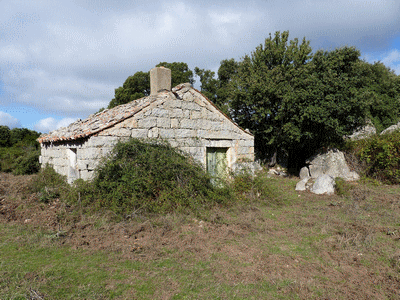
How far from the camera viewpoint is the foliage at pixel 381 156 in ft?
40.1

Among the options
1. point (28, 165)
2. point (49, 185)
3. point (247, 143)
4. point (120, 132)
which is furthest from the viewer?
point (28, 165)

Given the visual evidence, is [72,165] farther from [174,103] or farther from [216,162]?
[216,162]

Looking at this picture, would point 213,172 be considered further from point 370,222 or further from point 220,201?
point 370,222

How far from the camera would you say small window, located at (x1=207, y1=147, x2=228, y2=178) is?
401 inches

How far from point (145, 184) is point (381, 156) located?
11222 millimetres

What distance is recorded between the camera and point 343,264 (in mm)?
4566

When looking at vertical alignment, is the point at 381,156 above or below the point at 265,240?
above

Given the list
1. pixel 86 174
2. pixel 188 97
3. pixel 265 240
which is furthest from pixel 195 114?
pixel 265 240

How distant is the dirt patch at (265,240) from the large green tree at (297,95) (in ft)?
21.7

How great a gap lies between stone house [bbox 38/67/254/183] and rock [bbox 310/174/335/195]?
9.29 feet

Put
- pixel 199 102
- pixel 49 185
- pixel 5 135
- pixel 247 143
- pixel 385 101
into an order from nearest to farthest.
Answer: pixel 49 185, pixel 199 102, pixel 247 143, pixel 5 135, pixel 385 101

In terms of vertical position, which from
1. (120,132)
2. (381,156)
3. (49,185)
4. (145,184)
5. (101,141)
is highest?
(120,132)

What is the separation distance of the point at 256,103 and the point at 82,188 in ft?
37.2

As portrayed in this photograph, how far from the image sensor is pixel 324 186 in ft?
35.7
